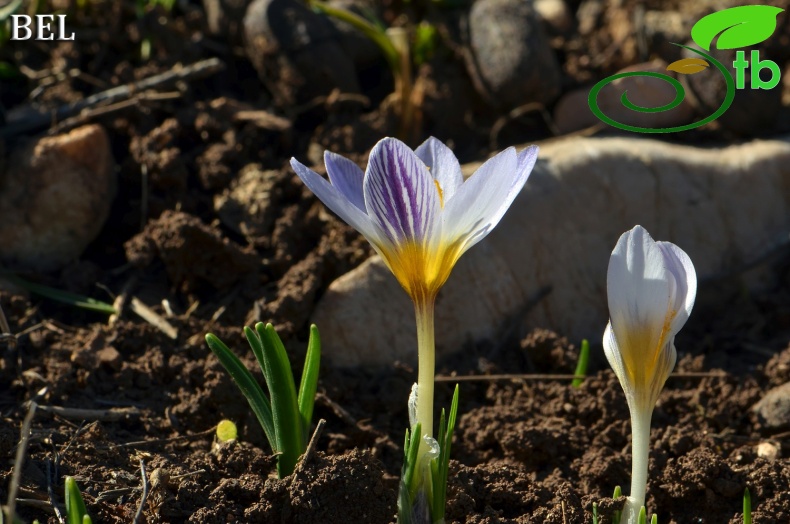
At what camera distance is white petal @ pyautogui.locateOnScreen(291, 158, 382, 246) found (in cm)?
168

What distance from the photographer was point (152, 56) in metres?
3.26

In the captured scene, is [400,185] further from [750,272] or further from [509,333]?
[750,272]

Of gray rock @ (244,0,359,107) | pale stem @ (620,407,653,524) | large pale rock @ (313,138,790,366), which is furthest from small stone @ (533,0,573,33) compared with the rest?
pale stem @ (620,407,653,524)

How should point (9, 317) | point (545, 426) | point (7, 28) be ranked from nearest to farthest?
point (545, 426), point (9, 317), point (7, 28)

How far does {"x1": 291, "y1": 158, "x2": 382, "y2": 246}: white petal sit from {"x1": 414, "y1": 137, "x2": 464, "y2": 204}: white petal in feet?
0.68

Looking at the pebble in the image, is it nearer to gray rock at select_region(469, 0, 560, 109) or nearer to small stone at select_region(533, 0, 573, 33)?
gray rock at select_region(469, 0, 560, 109)

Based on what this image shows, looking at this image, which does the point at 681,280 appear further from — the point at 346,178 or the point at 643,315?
the point at 346,178

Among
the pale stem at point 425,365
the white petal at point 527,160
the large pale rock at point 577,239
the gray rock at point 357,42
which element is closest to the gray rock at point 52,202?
the large pale rock at point 577,239

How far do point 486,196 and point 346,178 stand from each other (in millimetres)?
272

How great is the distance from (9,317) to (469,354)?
1213 millimetres

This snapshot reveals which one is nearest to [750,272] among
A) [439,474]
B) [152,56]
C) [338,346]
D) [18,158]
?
[338,346]

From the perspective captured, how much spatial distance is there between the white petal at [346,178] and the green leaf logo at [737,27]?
5.77 ft

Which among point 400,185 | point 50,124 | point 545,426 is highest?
point 50,124

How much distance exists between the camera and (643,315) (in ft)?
5.70
